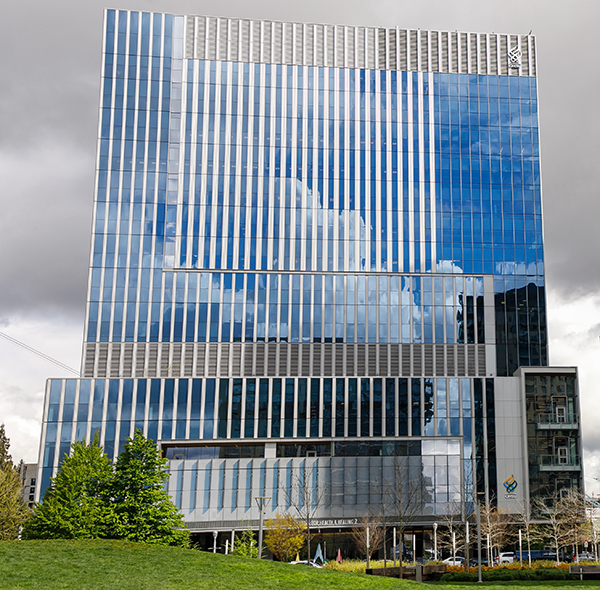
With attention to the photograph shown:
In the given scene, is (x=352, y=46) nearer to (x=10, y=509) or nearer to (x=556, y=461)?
(x=556, y=461)

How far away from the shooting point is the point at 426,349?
8250 cm

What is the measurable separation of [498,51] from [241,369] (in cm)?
5546

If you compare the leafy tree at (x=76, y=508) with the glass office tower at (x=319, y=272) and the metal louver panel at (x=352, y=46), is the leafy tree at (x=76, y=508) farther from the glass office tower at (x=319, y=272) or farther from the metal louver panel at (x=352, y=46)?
the metal louver panel at (x=352, y=46)

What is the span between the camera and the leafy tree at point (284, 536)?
65375 mm

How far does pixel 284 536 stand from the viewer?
65.8 meters

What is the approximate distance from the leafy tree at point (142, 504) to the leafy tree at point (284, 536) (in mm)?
18367

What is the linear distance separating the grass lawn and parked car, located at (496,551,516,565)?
40379 mm

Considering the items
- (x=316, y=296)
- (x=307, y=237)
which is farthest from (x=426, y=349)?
(x=307, y=237)

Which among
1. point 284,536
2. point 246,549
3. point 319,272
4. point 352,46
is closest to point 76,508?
point 246,549

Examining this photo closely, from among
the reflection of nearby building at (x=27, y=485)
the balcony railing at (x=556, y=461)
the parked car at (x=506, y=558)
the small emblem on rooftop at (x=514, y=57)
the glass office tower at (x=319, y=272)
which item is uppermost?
the small emblem on rooftop at (x=514, y=57)

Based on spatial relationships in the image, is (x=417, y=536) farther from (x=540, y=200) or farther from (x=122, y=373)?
(x=540, y=200)

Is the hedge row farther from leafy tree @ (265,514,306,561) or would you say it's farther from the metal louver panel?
the metal louver panel

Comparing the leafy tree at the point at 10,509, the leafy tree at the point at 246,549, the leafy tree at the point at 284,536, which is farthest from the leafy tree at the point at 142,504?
the leafy tree at the point at 284,536

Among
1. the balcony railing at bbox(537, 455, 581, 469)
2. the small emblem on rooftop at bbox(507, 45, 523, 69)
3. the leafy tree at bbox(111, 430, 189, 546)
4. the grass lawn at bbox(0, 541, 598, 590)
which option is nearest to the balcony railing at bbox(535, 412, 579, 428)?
the balcony railing at bbox(537, 455, 581, 469)
